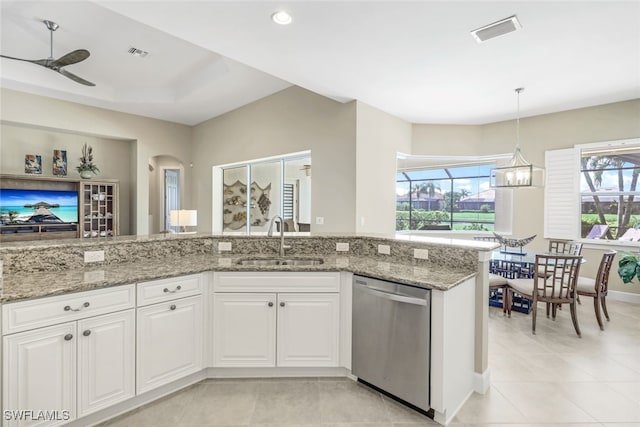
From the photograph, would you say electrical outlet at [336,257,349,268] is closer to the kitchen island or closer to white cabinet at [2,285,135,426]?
the kitchen island

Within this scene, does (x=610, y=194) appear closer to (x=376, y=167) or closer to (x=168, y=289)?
(x=376, y=167)

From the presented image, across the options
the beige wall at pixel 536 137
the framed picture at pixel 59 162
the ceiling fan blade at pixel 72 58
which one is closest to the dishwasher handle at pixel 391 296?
the ceiling fan blade at pixel 72 58

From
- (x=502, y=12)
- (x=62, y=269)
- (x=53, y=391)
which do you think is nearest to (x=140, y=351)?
(x=53, y=391)

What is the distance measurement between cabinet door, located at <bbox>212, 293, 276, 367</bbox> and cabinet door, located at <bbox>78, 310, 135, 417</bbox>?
0.57 metres

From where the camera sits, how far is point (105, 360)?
1863 mm

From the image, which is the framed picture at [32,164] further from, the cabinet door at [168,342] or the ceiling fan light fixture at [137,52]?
the cabinet door at [168,342]

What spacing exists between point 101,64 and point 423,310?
531 centimetres

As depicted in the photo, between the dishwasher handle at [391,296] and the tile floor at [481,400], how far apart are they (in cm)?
73

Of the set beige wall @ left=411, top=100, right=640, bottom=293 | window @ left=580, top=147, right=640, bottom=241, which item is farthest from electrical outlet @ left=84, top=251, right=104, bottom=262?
window @ left=580, top=147, right=640, bottom=241

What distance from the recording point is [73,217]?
5.71 m

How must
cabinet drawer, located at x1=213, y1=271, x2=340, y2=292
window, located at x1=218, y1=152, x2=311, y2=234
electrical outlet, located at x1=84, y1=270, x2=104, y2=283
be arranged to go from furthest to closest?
window, located at x1=218, y1=152, x2=311, y2=234 < cabinet drawer, located at x1=213, y1=271, x2=340, y2=292 < electrical outlet, located at x1=84, y1=270, x2=104, y2=283

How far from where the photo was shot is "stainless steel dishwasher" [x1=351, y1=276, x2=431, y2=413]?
196 cm

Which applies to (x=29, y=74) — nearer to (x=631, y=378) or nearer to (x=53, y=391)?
(x=53, y=391)

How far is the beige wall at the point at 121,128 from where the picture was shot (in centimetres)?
501
